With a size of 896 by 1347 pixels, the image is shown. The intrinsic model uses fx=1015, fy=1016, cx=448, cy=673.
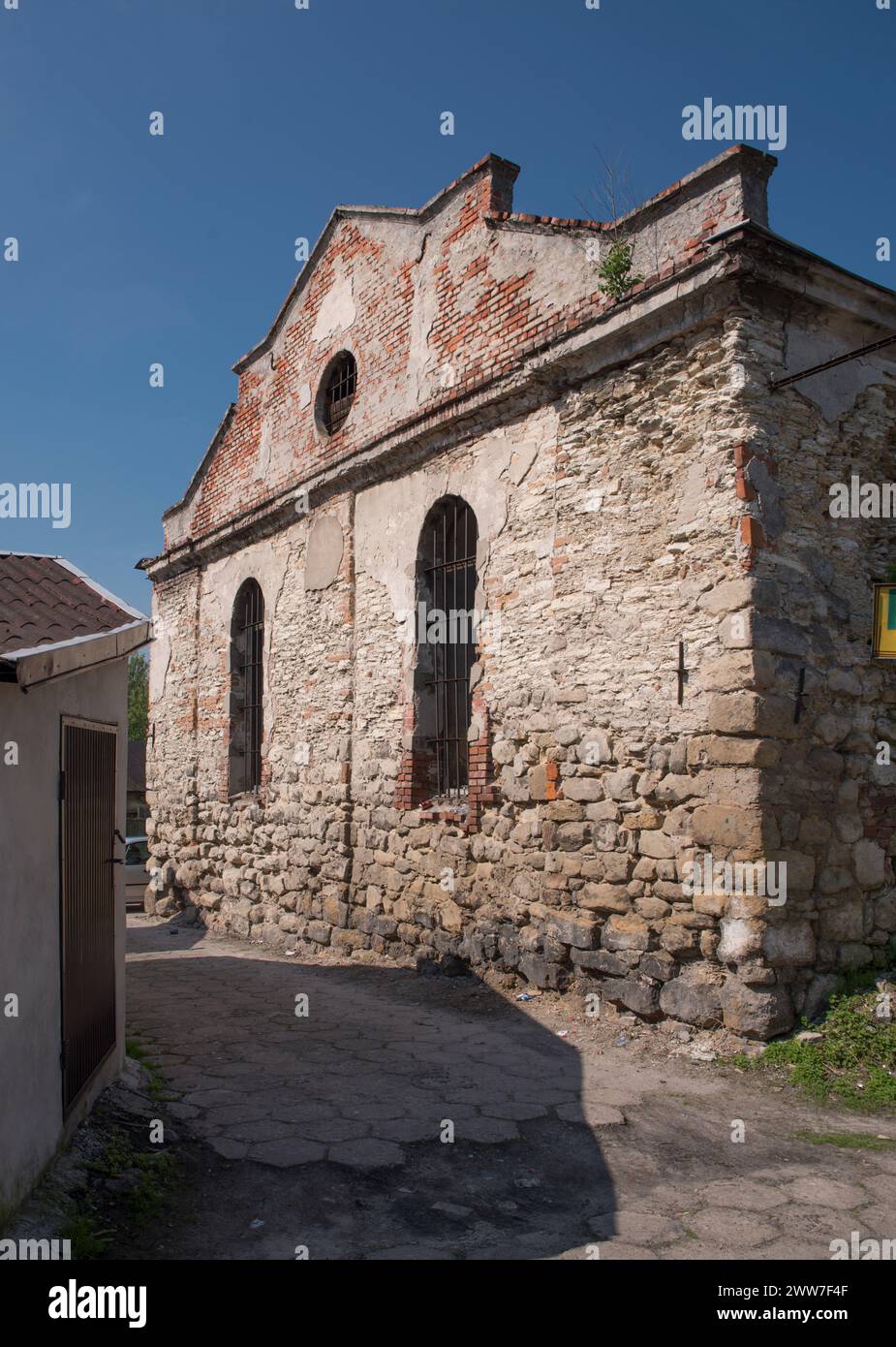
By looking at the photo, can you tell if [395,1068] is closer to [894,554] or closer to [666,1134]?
[666,1134]

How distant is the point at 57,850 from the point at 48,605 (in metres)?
1.07

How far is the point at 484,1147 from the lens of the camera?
4.69 m

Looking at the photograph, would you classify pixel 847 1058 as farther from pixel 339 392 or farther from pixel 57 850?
pixel 339 392

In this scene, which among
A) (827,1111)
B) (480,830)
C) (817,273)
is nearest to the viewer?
(827,1111)

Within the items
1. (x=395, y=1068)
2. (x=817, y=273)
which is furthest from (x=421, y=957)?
(x=817, y=273)

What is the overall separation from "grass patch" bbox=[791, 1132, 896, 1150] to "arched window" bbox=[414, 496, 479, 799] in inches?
168

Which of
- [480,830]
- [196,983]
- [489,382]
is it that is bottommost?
[196,983]

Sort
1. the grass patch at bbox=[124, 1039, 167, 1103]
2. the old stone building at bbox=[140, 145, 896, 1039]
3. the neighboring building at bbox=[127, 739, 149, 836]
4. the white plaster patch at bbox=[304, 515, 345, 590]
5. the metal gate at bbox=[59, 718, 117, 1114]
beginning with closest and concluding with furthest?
the metal gate at bbox=[59, 718, 117, 1114] → the grass patch at bbox=[124, 1039, 167, 1103] → the old stone building at bbox=[140, 145, 896, 1039] → the white plaster patch at bbox=[304, 515, 345, 590] → the neighboring building at bbox=[127, 739, 149, 836]

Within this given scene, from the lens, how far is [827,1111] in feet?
17.0

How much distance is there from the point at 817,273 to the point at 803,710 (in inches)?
109

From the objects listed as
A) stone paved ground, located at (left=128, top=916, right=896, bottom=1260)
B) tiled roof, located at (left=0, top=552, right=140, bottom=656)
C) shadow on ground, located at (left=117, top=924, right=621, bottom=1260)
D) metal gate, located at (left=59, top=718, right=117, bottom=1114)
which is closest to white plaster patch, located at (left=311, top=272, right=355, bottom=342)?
tiled roof, located at (left=0, top=552, right=140, bottom=656)

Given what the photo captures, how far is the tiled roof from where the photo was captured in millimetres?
3906

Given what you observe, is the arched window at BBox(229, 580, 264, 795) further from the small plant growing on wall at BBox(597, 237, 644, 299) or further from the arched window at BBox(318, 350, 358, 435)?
the small plant growing on wall at BBox(597, 237, 644, 299)
